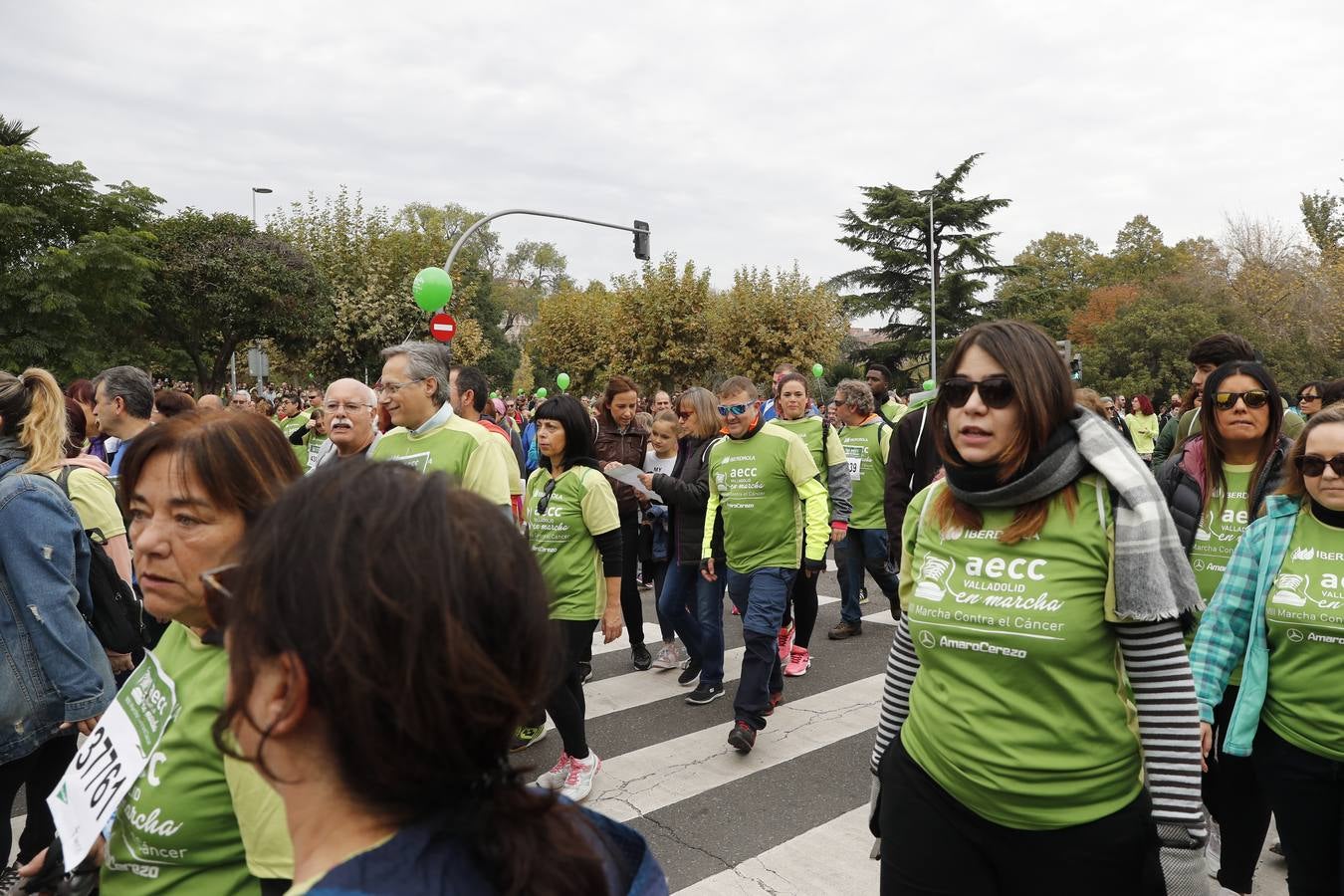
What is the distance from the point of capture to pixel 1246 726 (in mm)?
2816

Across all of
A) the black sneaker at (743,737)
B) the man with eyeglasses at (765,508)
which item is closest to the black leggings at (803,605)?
the man with eyeglasses at (765,508)

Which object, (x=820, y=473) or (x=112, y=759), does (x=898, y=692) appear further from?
(x=820, y=473)

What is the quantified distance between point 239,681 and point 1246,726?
2882 millimetres

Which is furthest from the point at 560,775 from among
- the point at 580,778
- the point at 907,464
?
the point at 907,464

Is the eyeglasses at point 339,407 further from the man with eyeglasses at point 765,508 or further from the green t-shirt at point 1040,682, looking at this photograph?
the green t-shirt at point 1040,682

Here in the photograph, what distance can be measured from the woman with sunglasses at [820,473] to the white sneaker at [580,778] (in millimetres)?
2207

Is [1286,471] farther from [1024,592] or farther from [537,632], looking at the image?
[537,632]

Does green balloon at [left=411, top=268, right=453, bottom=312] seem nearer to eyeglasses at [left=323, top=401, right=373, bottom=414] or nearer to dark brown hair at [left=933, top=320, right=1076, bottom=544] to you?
eyeglasses at [left=323, top=401, right=373, bottom=414]

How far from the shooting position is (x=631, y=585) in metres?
7.07

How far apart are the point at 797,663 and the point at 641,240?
15.1 m

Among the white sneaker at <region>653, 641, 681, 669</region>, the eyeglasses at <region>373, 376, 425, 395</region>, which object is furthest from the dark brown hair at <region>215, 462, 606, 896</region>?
Answer: the white sneaker at <region>653, 641, 681, 669</region>

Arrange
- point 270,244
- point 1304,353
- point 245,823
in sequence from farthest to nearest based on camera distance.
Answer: point 1304,353 → point 270,244 → point 245,823

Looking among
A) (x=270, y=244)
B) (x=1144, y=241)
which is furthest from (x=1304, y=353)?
(x=270, y=244)

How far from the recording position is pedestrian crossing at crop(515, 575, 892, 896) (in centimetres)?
397
